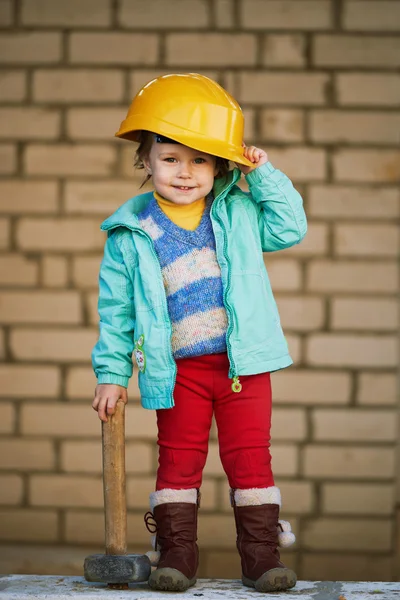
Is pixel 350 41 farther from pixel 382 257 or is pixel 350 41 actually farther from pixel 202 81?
pixel 202 81

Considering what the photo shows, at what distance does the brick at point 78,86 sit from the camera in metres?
3.97

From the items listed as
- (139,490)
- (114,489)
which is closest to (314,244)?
(139,490)

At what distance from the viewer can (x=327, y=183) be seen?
156 inches

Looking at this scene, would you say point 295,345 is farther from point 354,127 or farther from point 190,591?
point 190,591

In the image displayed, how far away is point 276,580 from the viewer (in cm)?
242

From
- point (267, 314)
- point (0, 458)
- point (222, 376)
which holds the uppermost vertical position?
point (267, 314)

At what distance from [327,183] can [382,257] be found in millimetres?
361

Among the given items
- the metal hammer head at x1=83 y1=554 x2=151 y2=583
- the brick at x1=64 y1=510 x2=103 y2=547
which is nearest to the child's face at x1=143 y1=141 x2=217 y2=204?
the metal hammer head at x1=83 y1=554 x2=151 y2=583

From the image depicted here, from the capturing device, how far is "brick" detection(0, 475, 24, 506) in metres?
4.07

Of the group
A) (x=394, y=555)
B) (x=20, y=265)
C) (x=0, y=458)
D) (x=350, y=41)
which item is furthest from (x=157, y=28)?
(x=394, y=555)

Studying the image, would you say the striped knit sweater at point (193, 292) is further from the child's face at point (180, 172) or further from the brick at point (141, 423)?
the brick at point (141, 423)

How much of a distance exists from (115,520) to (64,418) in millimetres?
1576

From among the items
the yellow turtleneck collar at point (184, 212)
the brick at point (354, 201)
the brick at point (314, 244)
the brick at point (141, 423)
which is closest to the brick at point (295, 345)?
the brick at point (314, 244)

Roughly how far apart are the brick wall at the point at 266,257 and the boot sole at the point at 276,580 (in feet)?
5.12
